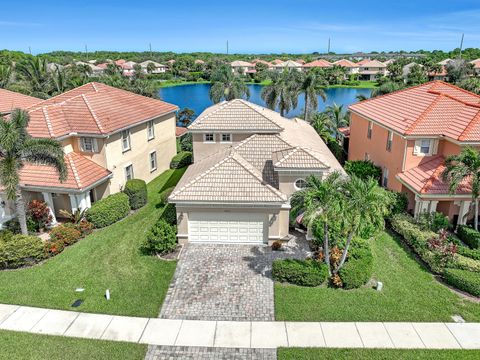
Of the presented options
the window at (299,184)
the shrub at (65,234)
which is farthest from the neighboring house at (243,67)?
the shrub at (65,234)

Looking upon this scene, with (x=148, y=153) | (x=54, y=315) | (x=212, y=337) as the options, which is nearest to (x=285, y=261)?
(x=212, y=337)

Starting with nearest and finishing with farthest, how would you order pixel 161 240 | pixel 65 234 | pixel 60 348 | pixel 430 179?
1. pixel 60 348
2. pixel 161 240
3. pixel 65 234
4. pixel 430 179

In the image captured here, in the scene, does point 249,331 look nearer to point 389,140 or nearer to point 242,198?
point 242,198

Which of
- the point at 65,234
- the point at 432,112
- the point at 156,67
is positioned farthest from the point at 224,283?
the point at 156,67

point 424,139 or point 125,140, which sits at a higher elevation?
point 424,139

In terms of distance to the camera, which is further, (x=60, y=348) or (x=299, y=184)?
(x=299, y=184)

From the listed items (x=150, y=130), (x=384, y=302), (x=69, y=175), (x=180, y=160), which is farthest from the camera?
(x=180, y=160)

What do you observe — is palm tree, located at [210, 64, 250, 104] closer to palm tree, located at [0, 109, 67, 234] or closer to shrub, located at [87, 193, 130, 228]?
shrub, located at [87, 193, 130, 228]
